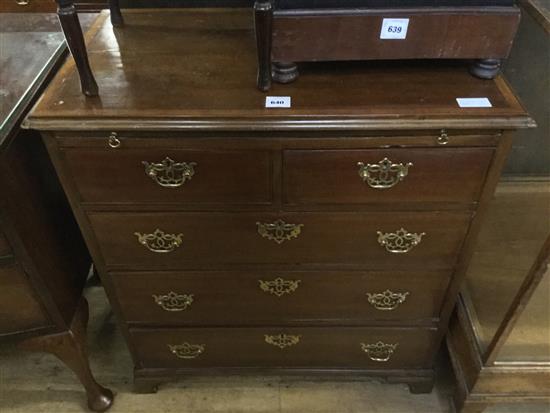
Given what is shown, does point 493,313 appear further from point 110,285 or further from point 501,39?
point 110,285

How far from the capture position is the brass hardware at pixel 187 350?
4.37ft

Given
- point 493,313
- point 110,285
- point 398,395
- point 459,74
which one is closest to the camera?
point 459,74

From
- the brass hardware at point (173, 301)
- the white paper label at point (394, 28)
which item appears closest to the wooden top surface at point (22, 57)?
the brass hardware at point (173, 301)

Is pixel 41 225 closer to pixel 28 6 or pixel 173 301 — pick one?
pixel 173 301

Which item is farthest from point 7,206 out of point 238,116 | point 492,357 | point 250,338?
point 492,357

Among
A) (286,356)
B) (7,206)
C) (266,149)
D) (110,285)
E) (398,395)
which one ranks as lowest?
(398,395)

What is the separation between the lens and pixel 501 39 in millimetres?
906

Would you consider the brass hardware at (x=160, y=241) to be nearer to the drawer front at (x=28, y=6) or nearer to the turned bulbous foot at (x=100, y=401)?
the turned bulbous foot at (x=100, y=401)

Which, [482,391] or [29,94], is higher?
[29,94]

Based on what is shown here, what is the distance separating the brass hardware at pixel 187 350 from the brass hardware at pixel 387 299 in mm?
477

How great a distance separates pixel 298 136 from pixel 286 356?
72 cm

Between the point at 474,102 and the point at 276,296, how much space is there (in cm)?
62

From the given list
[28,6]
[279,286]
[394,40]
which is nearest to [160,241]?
[279,286]

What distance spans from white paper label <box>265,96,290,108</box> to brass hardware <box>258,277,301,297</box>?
1.42 ft
